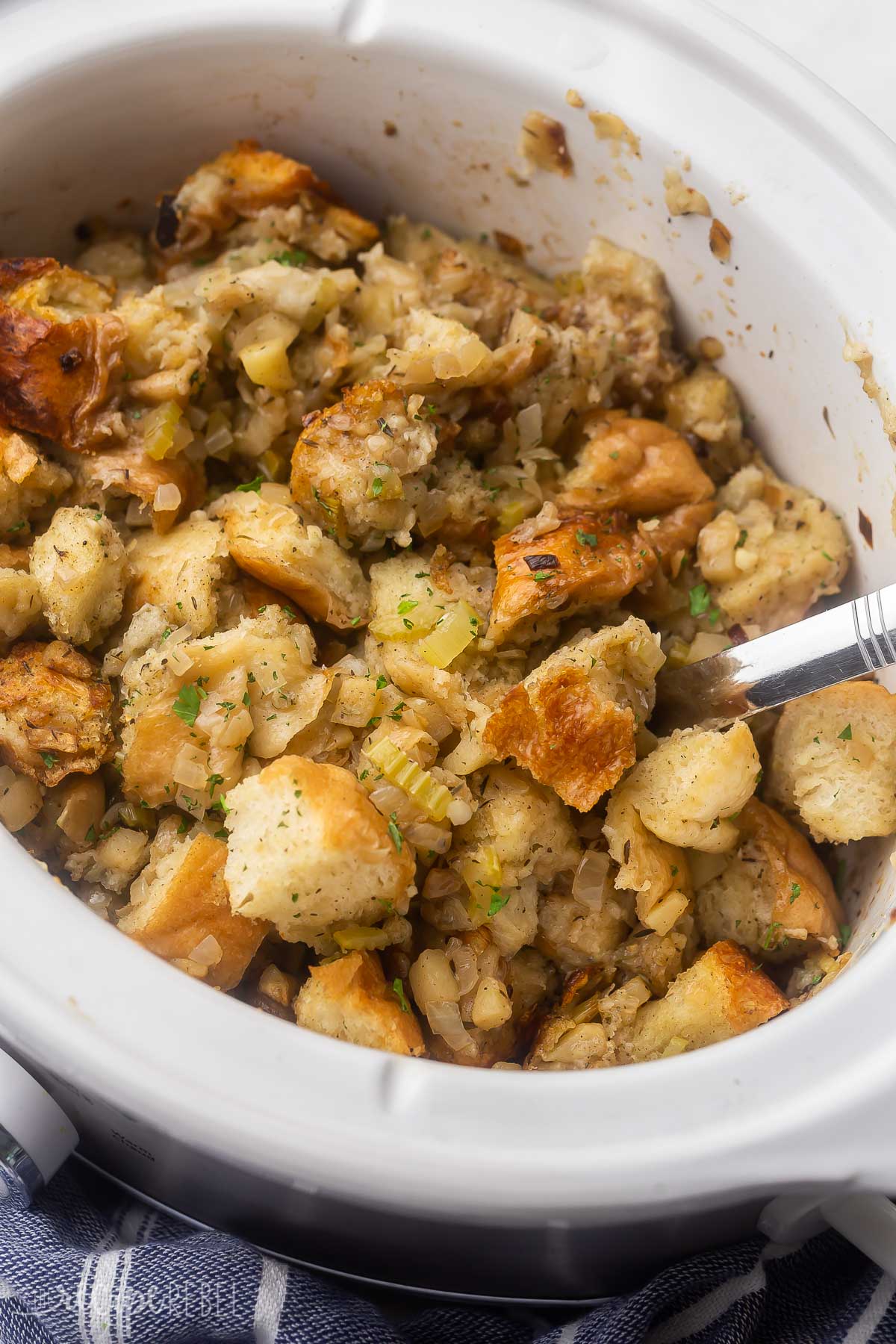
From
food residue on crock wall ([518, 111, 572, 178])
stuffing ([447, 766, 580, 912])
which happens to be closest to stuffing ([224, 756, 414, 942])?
stuffing ([447, 766, 580, 912])

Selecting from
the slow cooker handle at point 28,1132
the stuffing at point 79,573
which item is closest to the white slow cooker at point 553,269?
the slow cooker handle at point 28,1132

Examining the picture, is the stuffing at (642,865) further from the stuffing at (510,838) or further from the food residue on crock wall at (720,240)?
the food residue on crock wall at (720,240)

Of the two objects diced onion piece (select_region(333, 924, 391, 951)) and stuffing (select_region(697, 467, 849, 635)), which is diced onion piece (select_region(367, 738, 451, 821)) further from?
stuffing (select_region(697, 467, 849, 635))

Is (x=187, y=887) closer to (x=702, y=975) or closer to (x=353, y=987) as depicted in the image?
(x=353, y=987)

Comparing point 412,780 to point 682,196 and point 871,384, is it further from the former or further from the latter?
point 682,196

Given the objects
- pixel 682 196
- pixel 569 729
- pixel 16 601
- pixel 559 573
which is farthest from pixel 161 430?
pixel 682 196

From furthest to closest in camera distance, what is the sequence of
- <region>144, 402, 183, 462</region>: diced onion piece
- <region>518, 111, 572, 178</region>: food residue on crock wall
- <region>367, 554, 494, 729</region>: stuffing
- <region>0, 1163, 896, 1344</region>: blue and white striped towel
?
1. <region>518, 111, 572, 178</region>: food residue on crock wall
2. <region>144, 402, 183, 462</region>: diced onion piece
3. <region>367, 554, 494, 729</region>: stuffing
4. <region>0, 1163, 896, 1344</region>: blue and white striped towel
